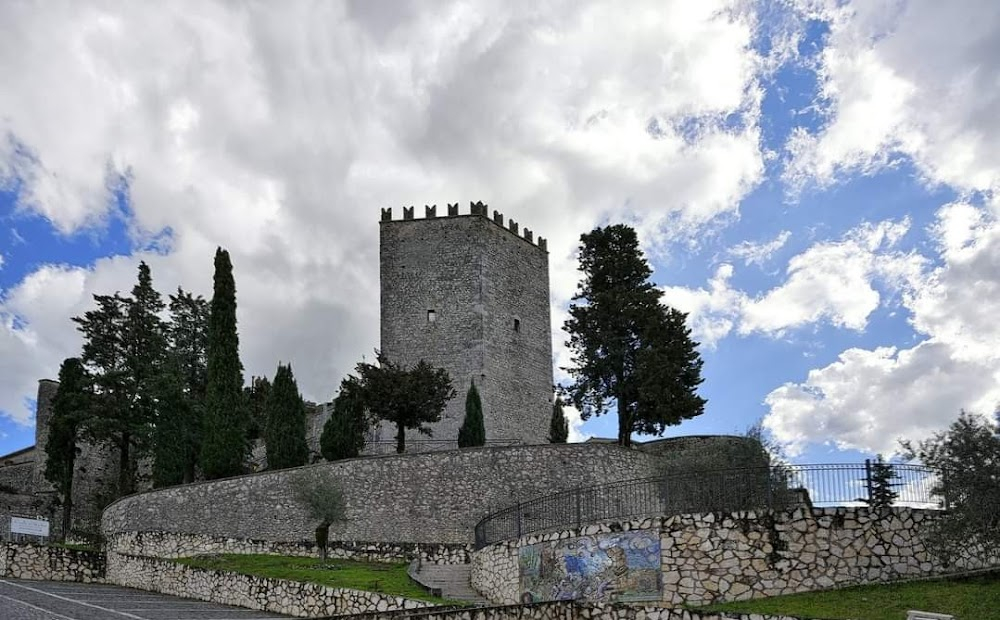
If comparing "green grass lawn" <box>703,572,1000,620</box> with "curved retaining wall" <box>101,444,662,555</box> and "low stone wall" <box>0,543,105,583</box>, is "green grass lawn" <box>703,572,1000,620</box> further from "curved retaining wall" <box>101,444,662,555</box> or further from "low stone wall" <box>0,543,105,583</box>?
"low stone wall" <box>0,543,105,583</box>

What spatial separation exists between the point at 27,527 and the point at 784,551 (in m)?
23.5

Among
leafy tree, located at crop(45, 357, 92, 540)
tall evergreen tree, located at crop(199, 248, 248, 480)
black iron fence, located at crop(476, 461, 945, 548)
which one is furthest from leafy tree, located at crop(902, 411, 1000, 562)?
leafy tree, located at crop(45, 357, 92, 540)

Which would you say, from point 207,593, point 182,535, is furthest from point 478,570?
point 182,535

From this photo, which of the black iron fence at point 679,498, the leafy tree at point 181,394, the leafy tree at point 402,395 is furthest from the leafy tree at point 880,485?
the leafy tree at point 181,394

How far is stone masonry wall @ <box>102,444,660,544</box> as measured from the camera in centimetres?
2969

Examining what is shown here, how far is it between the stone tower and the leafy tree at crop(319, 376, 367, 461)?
6900 millimetres

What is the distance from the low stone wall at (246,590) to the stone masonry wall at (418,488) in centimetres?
593

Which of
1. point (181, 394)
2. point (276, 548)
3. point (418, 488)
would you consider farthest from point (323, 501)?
point (181, 394)

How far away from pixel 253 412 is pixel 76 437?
8.25 metres

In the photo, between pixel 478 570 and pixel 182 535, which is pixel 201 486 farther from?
pixel 478 570

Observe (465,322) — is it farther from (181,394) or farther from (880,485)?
(880,485)

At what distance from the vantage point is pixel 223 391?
3425 centimetres

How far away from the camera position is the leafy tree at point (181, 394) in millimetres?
36531

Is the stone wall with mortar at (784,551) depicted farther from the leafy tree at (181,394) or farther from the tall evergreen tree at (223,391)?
the leafy tree at (181,394)
